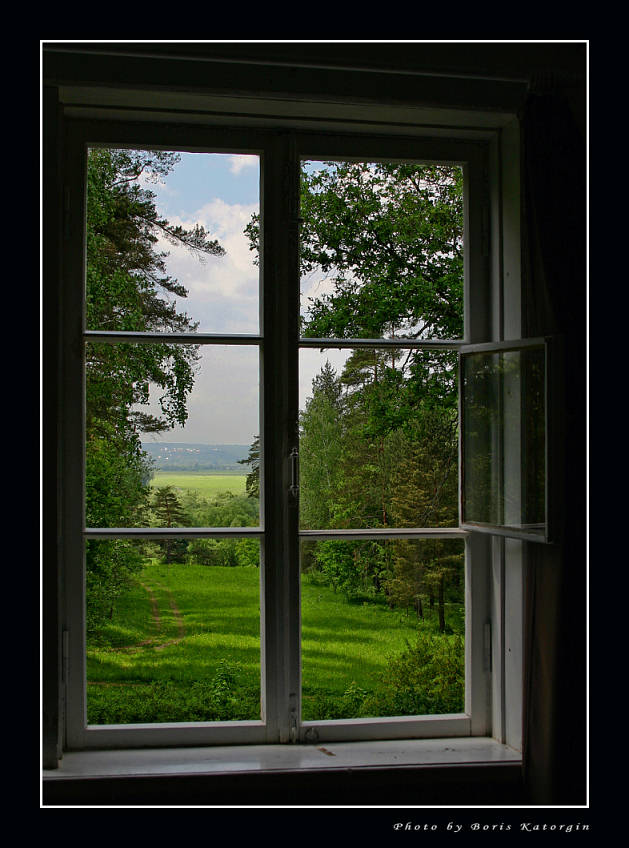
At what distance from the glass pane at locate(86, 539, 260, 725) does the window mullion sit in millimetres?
124

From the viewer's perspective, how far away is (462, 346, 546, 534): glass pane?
2393 millimetres

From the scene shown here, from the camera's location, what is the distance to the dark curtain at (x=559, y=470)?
227 cm

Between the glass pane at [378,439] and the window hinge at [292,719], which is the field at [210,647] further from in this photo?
the glass pane at [378,439]

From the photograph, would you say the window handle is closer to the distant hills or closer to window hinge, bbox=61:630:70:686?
the distant hills

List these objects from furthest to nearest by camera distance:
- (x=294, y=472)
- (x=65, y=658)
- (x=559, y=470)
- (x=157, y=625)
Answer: (x=157, y=625)
(x=294, y=472)
(x=65, y=658)
(x=559, y=470)

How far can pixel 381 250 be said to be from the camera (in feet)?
8.95

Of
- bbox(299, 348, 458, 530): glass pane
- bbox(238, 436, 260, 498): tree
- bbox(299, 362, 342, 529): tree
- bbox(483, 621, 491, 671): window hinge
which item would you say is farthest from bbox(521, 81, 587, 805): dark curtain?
bbox(238, 436, 260, 498): tree

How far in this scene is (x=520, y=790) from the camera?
7.74ft

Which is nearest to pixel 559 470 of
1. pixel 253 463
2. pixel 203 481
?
pixel 253 463

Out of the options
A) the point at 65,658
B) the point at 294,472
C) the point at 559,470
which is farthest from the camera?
the point at 294,472

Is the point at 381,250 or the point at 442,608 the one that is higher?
the point at 381,250

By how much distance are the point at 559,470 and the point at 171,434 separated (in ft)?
4.02

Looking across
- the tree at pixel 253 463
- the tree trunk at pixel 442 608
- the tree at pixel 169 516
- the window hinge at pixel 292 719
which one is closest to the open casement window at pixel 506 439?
the tree trunk at pixel 442 608

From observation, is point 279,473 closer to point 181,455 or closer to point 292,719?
point 181,455
